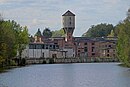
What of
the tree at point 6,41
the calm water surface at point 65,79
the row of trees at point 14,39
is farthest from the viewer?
the row of trees at point 14,39

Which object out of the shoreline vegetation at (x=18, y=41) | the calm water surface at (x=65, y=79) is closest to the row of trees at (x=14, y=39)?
the shoreline vegetation at (x=18, y=41)

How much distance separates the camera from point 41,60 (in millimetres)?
181250

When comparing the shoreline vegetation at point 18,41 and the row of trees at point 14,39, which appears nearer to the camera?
the shoreline vegetation at point 18,41

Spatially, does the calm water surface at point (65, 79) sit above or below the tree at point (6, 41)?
below

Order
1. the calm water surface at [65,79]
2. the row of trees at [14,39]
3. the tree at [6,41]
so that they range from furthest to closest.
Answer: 1. the row of trees at [14,39]
2. the tree at [6,41]
3. the calm water surface at [65,79]

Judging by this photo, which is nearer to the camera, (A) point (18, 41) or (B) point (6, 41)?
(B) point (6, 41)

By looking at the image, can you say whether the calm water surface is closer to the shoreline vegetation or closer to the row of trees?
the shoreline vegetation

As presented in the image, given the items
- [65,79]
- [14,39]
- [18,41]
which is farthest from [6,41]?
[65,79]

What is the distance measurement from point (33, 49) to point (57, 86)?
458 feet

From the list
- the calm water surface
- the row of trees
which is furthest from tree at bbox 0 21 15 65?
the calm water surface

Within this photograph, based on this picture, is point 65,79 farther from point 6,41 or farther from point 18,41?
point 18,41

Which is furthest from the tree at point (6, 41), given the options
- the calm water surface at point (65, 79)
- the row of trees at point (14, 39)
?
the calm water surface at point (65, 79)

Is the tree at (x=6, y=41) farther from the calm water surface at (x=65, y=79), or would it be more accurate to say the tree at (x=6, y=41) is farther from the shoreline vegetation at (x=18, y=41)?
the calm water surface at (x=65, y=79)

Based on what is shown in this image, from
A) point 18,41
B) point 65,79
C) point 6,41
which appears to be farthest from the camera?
point 18,41
